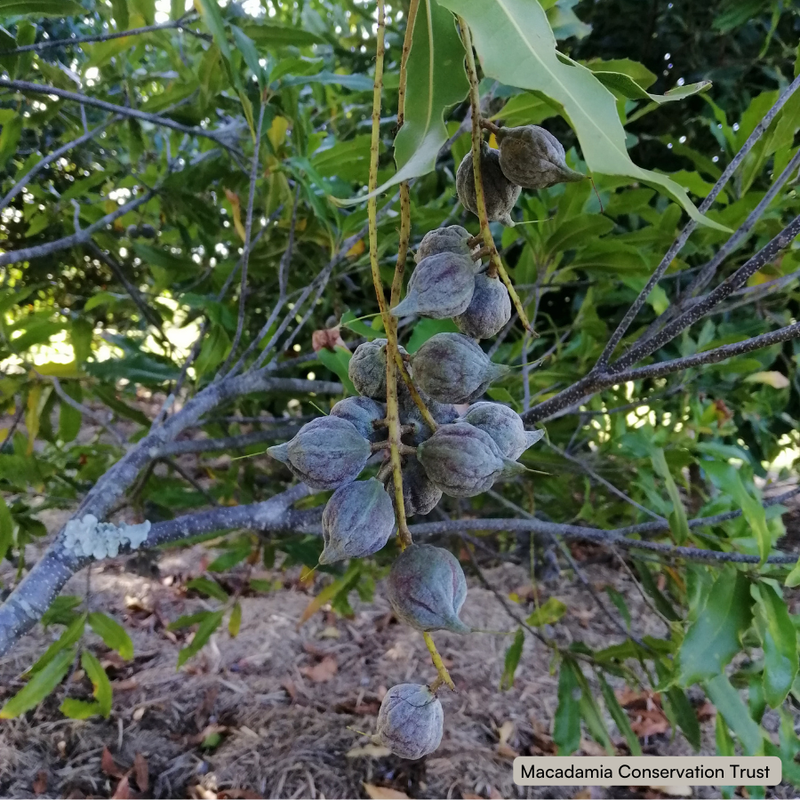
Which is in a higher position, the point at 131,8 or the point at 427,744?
the point at 131,8

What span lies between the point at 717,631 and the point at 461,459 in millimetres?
727

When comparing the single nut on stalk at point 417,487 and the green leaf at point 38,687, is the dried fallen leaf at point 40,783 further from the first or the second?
the single nut on stalk at point 417,487

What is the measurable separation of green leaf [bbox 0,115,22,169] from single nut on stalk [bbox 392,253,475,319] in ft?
4.55

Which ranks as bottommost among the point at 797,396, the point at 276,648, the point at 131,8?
the point at 276,648

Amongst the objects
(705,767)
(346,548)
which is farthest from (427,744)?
(705,767)

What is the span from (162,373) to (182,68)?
0.82 meters

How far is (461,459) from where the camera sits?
0.47 metres

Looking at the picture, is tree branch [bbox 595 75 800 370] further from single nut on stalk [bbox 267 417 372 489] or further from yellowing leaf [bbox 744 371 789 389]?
yellowing leaf [bbox 744 371 789 389]

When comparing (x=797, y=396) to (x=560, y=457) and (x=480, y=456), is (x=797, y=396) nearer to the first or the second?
(x=560, y=457)

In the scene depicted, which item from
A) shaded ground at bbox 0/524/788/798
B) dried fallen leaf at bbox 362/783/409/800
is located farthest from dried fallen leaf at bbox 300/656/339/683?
dried fallen leaf at bbox 362/783/409/800

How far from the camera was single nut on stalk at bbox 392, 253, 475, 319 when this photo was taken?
460 mm

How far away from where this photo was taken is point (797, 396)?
2037 millimetres

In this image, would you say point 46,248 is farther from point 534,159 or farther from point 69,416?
point 534,159

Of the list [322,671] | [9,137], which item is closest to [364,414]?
Result: [9,137]
